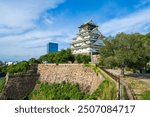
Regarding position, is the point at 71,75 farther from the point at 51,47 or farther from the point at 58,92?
the point at 51,47

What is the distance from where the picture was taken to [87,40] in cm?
4288

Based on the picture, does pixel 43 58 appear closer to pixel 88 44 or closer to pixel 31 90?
pixel 88 44

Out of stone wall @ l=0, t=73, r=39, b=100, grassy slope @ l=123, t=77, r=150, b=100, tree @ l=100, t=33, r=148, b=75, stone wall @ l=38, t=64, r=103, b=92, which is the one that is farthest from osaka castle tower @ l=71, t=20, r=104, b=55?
grassy slope @ l=123, t=77, r=150, b=100

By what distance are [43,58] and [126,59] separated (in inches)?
1064

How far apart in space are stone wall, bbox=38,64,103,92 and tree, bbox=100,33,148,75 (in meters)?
2.08

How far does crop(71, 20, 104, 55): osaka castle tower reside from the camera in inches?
1644

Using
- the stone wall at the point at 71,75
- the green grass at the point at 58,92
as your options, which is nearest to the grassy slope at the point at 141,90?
the stone wall at the point at 71,75

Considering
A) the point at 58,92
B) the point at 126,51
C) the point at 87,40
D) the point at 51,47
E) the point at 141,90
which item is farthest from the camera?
the point at 51,47

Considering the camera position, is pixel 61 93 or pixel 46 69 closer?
pixel 61 93


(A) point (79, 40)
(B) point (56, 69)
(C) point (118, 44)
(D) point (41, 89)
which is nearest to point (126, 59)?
(C) point (118, 44)

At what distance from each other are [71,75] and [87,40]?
16.3 metres

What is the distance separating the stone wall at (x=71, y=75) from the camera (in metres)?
23.6

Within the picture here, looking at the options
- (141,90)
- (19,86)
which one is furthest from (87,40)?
(141,90)

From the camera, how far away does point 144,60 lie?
21.2 m
